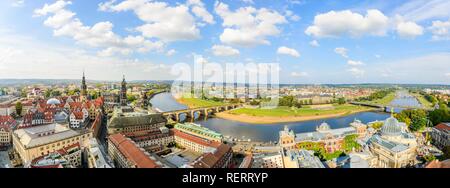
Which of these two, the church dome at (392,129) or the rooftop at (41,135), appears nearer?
the rooftop at (41,135)

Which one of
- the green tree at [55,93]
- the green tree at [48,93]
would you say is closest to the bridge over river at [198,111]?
the green tree at [48,93]

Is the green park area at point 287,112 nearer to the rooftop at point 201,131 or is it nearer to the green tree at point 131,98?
the rooftop at point 201,131

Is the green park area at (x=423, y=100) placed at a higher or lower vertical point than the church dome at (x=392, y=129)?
higher

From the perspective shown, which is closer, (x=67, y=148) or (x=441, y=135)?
(x=67, y=148)

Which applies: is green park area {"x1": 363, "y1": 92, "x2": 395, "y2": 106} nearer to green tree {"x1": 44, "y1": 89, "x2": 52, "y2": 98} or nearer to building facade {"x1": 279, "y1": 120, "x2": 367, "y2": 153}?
building facade {"x1": 279, "y1": 120, "x2": 367, "y2": 153}

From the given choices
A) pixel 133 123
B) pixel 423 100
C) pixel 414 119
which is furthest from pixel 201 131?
pixel 423 100

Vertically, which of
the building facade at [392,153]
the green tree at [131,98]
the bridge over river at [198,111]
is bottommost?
the bridge over river at [198,111]

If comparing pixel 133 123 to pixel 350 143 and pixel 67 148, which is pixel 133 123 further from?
pixel 350 143
